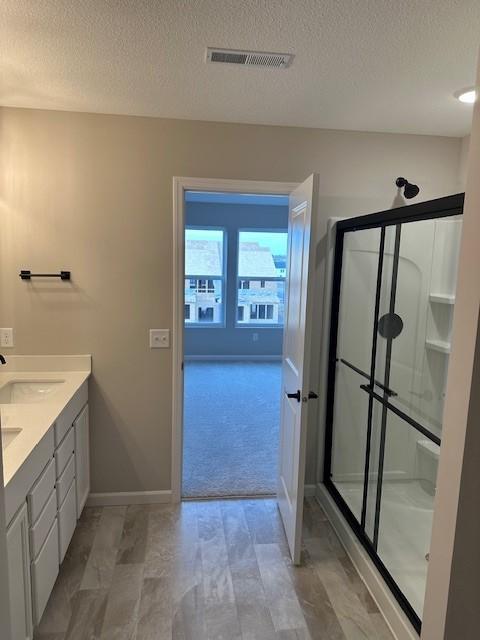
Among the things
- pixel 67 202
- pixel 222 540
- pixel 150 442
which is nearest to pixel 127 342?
pixel 150 442

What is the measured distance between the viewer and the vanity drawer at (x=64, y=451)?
211 cm

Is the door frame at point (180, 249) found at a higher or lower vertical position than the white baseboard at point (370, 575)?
higher

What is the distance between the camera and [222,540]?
259 cm

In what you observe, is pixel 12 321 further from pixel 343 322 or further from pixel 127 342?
pixel 343 322

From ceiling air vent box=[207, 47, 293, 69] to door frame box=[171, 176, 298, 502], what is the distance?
865 millimetres

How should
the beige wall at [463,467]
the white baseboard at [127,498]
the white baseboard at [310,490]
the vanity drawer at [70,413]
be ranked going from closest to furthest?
1. the beige wall at [463,467]
2. the vanity drawer at [70,413]
3. the white baseboard at [127,498]
4. the white baseboard at [310,490]

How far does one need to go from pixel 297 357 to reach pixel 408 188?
52.8 inches

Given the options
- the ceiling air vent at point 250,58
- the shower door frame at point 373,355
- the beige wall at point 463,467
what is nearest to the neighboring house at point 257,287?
the shower door frame at point 373,355

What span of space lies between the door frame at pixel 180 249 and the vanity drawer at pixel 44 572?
3.30ft

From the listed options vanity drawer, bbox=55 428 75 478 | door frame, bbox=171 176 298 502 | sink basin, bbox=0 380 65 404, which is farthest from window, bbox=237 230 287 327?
vanity drawer, bbox=55 428 75 478

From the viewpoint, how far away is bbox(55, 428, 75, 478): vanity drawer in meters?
2.11

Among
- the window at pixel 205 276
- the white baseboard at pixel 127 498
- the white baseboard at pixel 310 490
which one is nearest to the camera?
the white baseboard at pixel 127 498

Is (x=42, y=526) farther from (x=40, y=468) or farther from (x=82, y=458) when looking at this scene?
(x=82, y=458)

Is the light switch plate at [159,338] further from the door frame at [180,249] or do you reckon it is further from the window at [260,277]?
the window at [260,277]
